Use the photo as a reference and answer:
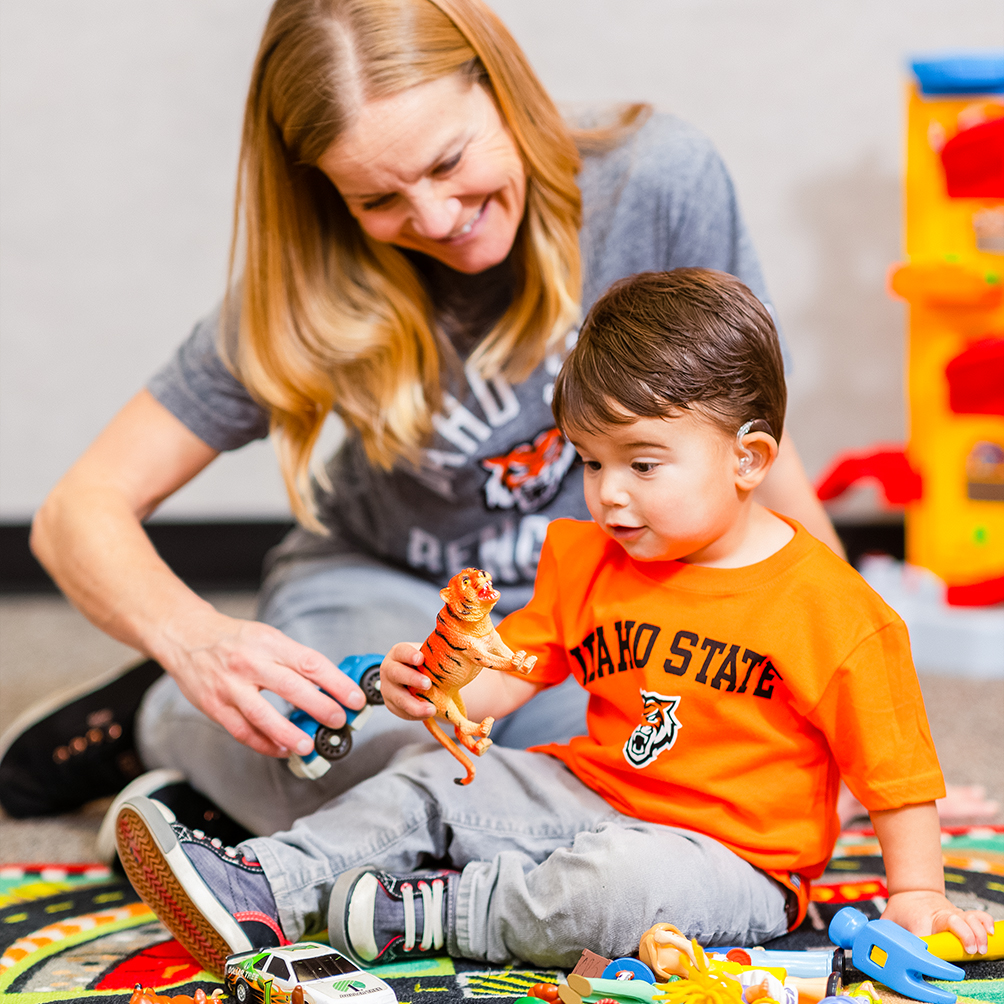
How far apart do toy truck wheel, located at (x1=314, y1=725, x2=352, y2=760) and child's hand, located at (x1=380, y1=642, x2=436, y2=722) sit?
110 mm

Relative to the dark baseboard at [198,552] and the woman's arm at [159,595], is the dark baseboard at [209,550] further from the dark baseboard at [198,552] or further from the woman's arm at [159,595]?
the woman's arm at [159,595]

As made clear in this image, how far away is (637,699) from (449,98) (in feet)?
1.59

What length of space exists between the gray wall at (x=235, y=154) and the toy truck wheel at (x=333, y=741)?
1.25 meters

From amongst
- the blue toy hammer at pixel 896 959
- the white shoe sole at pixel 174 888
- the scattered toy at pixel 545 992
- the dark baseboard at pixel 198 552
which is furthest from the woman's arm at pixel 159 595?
the dark baseboard at pixel 198 552

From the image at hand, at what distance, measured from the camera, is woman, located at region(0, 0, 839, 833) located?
883 mm

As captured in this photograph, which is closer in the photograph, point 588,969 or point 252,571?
point 588,969

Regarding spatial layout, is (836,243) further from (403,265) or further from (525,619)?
(525,619)

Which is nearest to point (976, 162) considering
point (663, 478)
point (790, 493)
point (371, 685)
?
point (790, 493)

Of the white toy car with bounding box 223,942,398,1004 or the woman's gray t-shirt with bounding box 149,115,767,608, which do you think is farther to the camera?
the woman's gray t-shirt with bounding box 149,115,767,608

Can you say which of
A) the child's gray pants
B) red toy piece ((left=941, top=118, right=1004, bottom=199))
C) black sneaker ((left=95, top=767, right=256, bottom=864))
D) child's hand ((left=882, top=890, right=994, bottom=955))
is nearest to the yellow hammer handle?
child's hand ((left=882, top=890, right=994, bottom=955))

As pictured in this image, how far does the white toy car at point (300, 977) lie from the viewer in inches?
25.6

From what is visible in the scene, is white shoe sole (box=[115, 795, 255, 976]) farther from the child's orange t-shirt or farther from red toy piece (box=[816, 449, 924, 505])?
red toy piece (box=[816, 449, 924, 505])

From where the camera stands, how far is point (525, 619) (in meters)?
0.83

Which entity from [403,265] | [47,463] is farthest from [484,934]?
[47,463]
